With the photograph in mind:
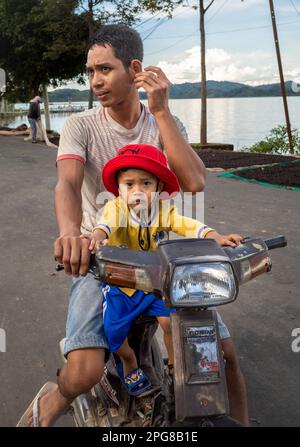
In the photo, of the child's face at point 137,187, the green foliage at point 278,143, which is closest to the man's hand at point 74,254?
the child's face at point 137,187

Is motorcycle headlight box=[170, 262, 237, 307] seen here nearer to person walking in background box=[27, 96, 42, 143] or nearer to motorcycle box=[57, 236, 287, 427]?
motorcycle box=[57, 236, 287, 427]

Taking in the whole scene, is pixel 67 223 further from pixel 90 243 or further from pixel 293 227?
pixel 293 227

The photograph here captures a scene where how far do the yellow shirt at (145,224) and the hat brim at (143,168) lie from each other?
0.07 meters

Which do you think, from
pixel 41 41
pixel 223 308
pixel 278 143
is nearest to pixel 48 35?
pixel 41 41

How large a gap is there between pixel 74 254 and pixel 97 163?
2.94 feet

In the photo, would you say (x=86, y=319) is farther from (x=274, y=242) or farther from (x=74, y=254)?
(x=274, y=242)

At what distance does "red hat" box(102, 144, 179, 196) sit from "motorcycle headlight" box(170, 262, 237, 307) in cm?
64

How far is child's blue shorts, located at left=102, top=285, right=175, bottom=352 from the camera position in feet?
6.23

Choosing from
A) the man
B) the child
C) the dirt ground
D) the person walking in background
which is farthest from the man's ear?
the person walking in background

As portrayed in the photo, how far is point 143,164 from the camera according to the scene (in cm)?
183

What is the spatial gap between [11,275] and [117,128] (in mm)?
2894

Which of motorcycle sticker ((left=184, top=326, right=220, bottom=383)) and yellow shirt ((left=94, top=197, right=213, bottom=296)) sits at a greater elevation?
yellow shirt ((left=94, top=197, right=213, bottom=296))
